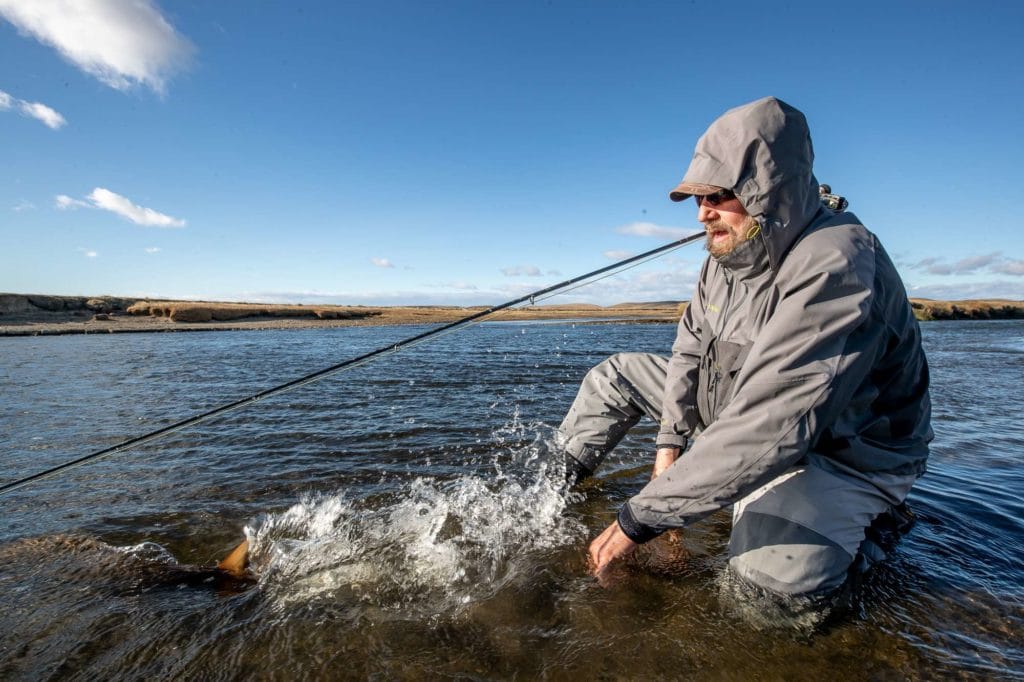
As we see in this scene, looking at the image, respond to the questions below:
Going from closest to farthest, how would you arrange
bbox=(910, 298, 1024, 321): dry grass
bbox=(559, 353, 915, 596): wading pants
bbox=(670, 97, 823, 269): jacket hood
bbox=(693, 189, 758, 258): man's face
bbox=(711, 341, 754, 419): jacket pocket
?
bbox=(670, 97, 823, 269): jacket hood, bbox=(559, 353, 915, 596): wading pants, bbox=(693, 189, 758, 258): man's face, bbox=(711, 341, 754, 419): jacket pocket, bbox=(910, 298, 1024, 321): dry grass

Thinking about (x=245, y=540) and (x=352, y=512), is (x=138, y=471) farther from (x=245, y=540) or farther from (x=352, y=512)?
(x=352, y=512)

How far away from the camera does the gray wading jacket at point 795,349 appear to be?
216 centimetres

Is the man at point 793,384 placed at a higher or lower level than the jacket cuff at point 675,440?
higher

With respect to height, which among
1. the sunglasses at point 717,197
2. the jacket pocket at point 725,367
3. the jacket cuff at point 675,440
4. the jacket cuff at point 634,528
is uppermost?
the sunglasses at point 717,197

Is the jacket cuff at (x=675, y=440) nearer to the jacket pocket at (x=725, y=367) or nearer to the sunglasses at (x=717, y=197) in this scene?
the jacket pocket at (x=725, y=367)

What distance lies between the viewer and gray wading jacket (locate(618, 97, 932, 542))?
216 centimetres

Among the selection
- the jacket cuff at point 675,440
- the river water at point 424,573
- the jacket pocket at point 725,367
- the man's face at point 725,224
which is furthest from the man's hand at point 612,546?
the man's face at point 725,224

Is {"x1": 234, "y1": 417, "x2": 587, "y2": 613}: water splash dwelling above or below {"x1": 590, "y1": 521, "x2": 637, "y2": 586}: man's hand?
below

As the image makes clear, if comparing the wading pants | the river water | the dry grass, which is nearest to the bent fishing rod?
the river water

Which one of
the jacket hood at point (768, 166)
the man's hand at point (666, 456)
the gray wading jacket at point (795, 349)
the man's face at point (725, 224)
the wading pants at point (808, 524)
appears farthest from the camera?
the man's hand at point (666, 456)

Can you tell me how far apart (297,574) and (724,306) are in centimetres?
328

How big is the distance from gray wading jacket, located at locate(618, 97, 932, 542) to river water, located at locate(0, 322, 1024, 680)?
713mm

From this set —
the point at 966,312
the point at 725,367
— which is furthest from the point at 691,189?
the point at 966,312

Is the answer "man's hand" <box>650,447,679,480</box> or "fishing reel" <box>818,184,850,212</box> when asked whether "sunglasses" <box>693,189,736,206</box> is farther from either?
"man's hand" <box>650,447,679,480</box>
